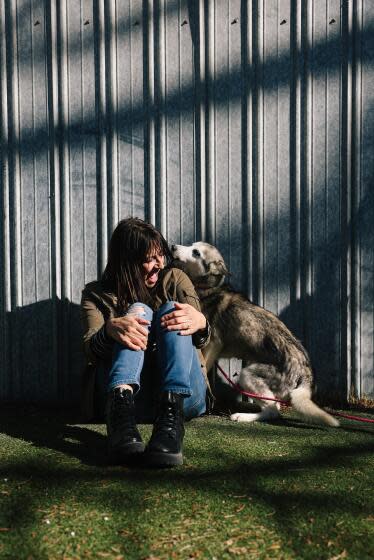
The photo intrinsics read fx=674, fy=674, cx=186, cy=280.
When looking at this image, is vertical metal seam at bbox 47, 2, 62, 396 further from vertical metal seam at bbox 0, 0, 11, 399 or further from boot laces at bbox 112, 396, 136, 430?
boot laces at bbox 112, 396, 136, 430

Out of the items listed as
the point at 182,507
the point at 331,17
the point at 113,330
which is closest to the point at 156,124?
the point at 331,17

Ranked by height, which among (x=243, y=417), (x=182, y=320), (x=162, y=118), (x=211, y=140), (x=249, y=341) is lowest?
(x=243, y=417)

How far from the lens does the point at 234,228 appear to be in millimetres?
4727

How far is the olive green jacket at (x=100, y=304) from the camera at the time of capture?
3.66m

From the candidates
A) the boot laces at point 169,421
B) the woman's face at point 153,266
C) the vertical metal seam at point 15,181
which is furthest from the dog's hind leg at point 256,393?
the vertical metal seam at point 15,181

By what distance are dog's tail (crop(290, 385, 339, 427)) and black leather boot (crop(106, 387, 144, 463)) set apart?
4.25ft

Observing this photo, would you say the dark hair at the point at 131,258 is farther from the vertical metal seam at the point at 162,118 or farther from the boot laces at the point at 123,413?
the vertical metal seam at the point at 162,118

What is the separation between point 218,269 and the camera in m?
4.62

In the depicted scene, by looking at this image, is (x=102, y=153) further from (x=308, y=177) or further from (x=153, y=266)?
(x=308, y=177)

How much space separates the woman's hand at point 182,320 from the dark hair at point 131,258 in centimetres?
43

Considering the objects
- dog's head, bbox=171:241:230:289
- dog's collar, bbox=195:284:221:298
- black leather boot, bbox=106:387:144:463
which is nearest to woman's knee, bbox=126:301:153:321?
black leather boot, bbox=106:387:144:463

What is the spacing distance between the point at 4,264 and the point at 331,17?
114 inches

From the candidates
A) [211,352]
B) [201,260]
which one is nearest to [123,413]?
[211,352]

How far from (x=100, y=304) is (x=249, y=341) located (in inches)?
45.5
